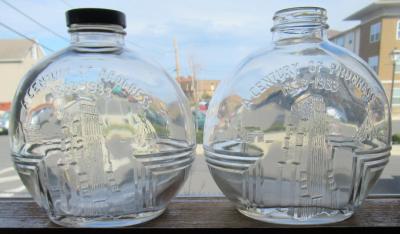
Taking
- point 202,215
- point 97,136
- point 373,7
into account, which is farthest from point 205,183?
point 373,7

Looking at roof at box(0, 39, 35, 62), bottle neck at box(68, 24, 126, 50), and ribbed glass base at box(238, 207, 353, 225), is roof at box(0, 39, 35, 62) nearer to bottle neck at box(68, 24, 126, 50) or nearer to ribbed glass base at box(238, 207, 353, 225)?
bottle neck at box(68, 24, 126, 50)

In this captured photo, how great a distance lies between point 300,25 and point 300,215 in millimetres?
193

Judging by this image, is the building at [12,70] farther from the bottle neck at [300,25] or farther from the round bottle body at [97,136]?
the bottle neck at [300,25]

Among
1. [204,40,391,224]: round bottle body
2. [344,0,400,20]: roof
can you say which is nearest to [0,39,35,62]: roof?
[204,40,391,224]: round bottle body

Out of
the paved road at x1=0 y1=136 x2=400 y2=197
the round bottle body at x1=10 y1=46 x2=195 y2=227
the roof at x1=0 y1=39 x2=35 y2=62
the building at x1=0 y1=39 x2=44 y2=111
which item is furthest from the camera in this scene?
the roof at x1=0 y1=39 x2=35 y2=62

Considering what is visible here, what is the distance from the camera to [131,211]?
353 millimetres

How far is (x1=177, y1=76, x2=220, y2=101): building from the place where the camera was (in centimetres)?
58

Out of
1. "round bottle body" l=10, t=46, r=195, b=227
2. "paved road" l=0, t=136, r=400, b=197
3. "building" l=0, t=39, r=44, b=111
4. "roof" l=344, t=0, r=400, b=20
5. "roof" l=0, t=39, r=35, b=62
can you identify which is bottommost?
"paved road" l=0, t=136, r=400, b=197

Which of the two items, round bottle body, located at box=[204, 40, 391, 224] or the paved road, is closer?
round bottle body, located at box=[204, 40, 391, 224]

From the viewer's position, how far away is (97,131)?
12.8 inches

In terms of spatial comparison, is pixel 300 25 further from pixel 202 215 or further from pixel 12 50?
pixel 12 50

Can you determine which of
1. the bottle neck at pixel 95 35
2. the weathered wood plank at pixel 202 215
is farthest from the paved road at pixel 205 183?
the bottle neck at pixel 95 35

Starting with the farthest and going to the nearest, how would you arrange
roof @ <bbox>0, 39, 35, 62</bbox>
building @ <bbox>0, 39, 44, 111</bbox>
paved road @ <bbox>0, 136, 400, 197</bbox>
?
roof @ <bbox>0, 39, 35, 62</bbox>
building @ <bbox>0, 39, 44, 111</bbox>
paved road @ <bbox>0, 136, 400, 197</bbox>

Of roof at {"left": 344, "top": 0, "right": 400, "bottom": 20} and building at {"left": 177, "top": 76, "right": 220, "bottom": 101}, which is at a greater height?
roof at {"left": 344, "top": 0, "right": 400, "bottom": 20}
